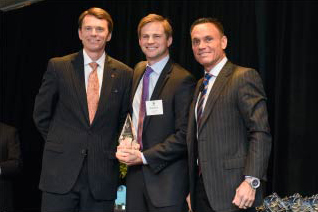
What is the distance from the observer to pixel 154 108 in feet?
9.61

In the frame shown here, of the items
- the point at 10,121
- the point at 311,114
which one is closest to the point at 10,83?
the point at 10,121

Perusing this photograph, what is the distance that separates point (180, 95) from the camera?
9.70ft

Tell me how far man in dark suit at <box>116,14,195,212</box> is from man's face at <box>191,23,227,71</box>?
19 centimetres

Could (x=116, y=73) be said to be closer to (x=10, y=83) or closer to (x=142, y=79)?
(x=142, y=79)

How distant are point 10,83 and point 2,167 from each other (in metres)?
1.47

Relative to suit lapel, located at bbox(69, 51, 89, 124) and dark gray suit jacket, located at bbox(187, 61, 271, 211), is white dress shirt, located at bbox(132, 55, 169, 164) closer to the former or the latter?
suit lapel, located at bbox(69, 51, 89, 124)

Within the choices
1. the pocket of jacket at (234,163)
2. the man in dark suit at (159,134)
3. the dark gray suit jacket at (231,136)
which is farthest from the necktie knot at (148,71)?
the pocket of jacket at (234,163)

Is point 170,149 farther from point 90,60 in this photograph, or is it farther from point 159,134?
point 90,60

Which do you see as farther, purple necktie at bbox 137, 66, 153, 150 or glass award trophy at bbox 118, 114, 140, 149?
purple necktie at bbox 137, 66, 153, 150

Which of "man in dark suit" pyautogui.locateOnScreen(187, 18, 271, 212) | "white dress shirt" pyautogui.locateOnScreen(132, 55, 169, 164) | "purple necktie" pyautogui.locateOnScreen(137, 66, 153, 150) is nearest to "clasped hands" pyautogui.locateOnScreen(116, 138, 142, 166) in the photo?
"purple necktie" pyautogui.locateOnScreen(137, 66, 153, 150)

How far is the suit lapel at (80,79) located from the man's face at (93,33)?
0.09 meters

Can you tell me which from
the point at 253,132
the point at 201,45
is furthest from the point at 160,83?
the point at 253,132

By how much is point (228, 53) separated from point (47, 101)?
213cm

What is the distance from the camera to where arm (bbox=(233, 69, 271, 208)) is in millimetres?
2512
